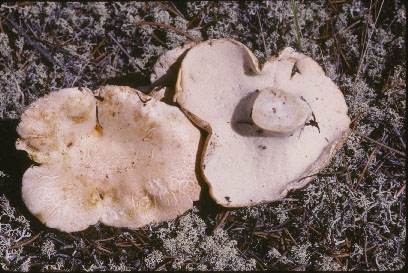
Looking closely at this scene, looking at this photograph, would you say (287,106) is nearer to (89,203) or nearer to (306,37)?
(306,37)

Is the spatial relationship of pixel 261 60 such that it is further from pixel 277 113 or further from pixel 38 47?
pixel 38 47

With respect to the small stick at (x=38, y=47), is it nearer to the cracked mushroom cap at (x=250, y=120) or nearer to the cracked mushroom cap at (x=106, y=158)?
A: the cracked mushroom cap at (x=106, y=158)

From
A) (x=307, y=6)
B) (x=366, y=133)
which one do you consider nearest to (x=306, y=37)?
(x=307, y=6)

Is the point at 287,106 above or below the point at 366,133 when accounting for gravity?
above

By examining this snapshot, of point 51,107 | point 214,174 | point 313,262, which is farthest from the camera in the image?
point 313,262

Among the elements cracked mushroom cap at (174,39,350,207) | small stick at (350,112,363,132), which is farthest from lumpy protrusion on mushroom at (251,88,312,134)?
small stick at (350,112,363,132)

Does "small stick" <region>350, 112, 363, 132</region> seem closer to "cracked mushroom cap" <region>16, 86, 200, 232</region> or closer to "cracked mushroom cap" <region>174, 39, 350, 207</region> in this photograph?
"cracked mushroom cap" <region>174, 39, 350, 207</region>

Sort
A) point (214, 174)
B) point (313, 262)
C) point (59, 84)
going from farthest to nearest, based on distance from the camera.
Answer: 1. point (59, 84)
2. point (313, 262)
3. point (214, 174)
